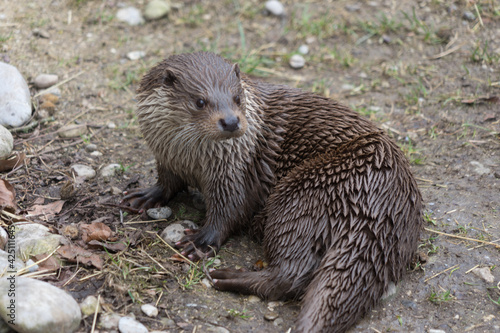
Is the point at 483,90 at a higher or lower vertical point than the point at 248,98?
lower

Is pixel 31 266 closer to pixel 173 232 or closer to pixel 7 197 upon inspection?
pixel 7 197

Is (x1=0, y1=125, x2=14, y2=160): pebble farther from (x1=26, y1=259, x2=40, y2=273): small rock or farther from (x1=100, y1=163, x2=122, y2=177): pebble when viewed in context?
(x1=26, y1=259, x2=40, y2=273): small rock

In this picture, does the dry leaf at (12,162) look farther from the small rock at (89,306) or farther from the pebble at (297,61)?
the pebble at (297,61)

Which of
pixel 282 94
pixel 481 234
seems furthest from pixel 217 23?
pixel 481 234

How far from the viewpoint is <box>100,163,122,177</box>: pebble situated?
297 centimetres

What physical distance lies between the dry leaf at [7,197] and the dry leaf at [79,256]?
0.35 metres

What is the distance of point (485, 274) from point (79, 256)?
178 cm

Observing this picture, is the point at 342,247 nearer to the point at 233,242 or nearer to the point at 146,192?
the point at 233,242

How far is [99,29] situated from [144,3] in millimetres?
486

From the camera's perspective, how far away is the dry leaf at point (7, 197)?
2395 millimetres

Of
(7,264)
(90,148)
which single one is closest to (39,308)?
(7,264)

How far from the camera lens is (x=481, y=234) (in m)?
2.56

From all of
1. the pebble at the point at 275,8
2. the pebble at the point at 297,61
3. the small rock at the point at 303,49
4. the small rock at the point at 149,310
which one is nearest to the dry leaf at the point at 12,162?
the small rock at the point at 149,310

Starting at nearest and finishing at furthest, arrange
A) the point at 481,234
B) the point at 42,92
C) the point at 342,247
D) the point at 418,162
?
the point at 342,247
the point at 481,234
the point at 418,162
the point at 42,92
